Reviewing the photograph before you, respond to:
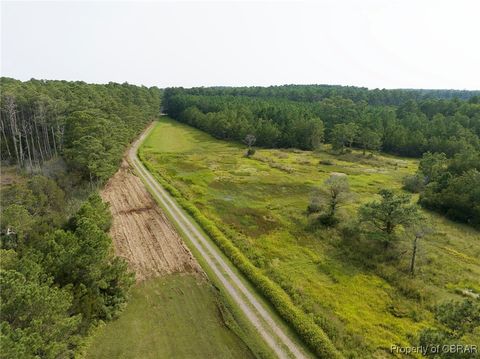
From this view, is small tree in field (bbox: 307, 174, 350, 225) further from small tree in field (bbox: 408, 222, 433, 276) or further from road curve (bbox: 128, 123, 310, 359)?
road curve (bbox: 128, 123, 310, 359)

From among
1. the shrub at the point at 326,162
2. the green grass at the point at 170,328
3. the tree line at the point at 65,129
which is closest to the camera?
the green grass at the point at 170,328

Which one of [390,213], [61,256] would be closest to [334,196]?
[390,213]

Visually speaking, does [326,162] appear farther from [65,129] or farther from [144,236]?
[65,129]

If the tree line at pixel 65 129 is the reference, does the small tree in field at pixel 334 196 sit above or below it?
below

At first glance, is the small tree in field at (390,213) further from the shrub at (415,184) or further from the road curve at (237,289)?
the shrub at (415,184)

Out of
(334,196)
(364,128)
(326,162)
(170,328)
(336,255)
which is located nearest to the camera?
(170,328)

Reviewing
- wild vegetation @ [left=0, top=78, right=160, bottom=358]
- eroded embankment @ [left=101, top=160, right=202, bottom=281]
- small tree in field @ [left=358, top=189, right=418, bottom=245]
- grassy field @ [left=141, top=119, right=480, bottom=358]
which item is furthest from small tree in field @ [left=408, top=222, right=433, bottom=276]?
wild vegetation @ [left=0, top=78, right=160, bottom=358]

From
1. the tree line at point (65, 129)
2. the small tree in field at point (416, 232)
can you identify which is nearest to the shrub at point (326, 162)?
the small tree in field at point (416, 232)
